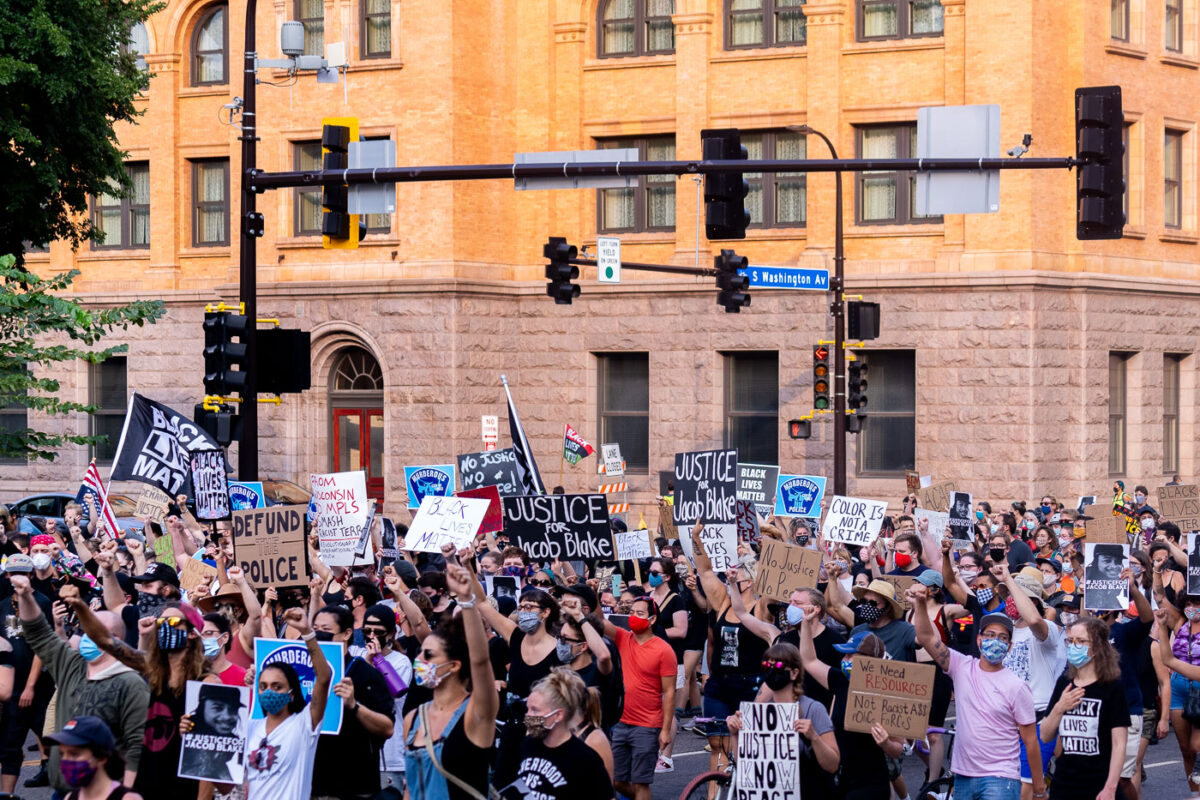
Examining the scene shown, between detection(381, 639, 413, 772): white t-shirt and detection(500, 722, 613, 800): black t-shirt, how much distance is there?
2.14 meters

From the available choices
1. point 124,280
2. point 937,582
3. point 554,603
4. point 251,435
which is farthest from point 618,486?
point 554,603

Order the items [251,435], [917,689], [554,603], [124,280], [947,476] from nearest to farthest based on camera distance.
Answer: [917,689], [554,603], [251,435], [947,476], [124,280]

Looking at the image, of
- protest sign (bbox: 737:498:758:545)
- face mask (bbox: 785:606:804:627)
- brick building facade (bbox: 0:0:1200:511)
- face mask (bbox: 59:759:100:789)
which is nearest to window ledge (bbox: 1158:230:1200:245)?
brick building facade (bbox: 0:0:1200:511)

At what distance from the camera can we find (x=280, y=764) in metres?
8.98

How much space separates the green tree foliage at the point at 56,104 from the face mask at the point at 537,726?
19211mm

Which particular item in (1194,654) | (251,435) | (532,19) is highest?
(532,19)

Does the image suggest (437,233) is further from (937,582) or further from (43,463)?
(937,582)

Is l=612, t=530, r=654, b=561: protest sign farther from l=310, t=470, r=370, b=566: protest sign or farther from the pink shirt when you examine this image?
the pink shirt

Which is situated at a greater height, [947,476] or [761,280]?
[761,280]

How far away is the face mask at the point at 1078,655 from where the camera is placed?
10.4m

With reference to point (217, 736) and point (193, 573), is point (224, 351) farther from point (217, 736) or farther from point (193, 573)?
point (217, 736)

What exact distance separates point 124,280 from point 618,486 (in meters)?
12.4

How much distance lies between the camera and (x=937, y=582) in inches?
546

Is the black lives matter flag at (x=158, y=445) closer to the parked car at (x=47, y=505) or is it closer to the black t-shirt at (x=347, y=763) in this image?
the black t-shirt at (x=347, y=763)
